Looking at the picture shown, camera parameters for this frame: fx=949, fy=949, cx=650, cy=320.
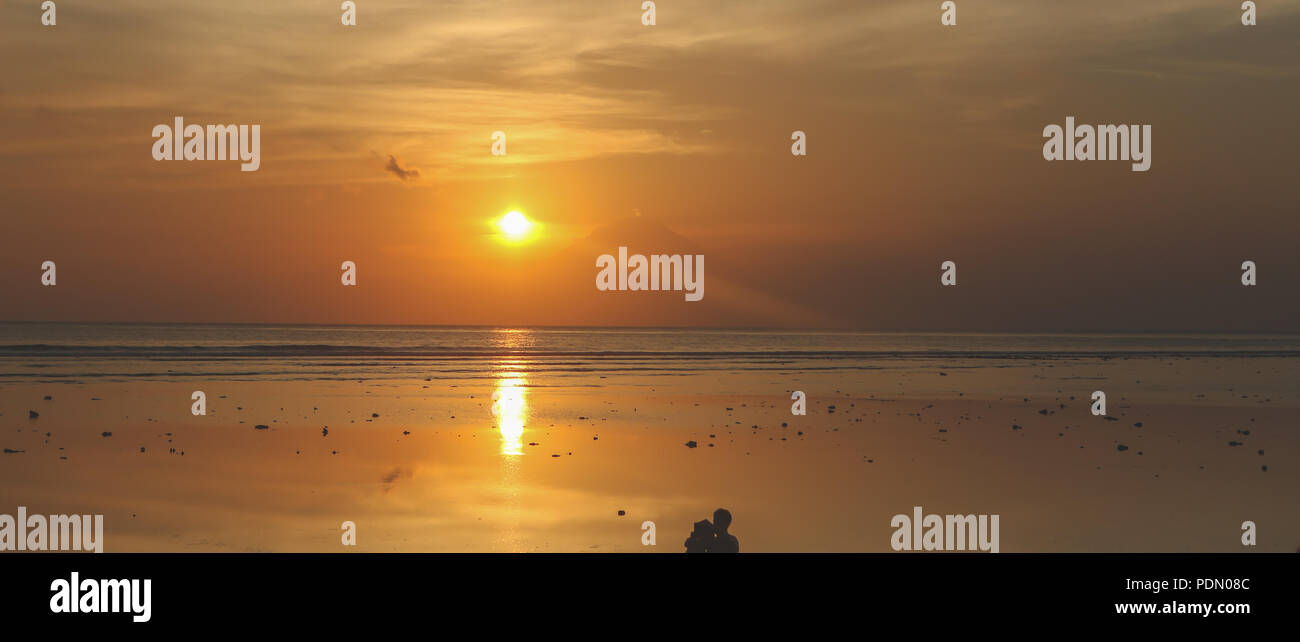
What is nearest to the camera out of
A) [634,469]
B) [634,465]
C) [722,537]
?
[722,537]

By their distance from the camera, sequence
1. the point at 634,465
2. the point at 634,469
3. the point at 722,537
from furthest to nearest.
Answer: the point at 634,465
the point at 634,469
the point at 722,537

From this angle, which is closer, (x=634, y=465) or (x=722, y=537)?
(x=722, y=537)

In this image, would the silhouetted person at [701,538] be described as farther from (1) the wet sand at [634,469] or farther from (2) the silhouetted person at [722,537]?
(1) the wet sand at [634,469]

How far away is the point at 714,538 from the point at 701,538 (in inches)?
5.2

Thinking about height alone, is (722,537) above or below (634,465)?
below

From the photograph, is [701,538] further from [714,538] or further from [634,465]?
[634,465]

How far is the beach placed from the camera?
1112cm

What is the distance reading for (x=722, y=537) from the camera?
31.5 ft

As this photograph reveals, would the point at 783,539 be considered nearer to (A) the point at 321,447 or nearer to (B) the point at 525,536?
(B) the point at 525,536

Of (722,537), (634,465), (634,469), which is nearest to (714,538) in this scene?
(722,537)

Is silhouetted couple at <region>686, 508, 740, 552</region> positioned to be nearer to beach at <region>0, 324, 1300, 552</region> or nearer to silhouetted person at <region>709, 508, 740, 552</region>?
silhouetted person at <region>709, 508, 740, 552</region>

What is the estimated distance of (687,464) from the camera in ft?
51.2

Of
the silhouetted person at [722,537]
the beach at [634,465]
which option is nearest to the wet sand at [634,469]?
the beach at [634,465]
